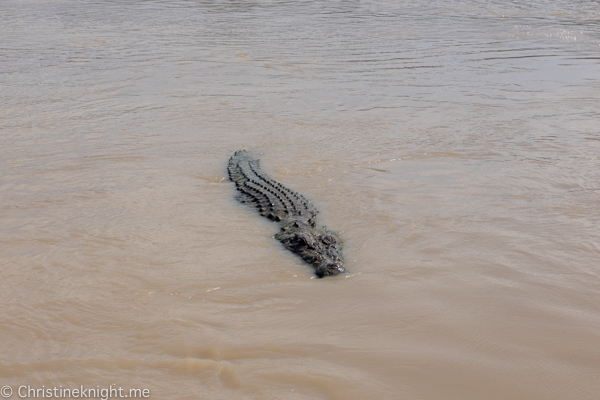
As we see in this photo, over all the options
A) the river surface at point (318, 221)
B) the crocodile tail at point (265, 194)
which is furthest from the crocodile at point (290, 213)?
the river surface at point (318, 221)

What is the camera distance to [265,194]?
6531 mm

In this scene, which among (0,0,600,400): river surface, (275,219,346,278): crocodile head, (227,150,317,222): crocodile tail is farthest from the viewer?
(227,150,317,222): crocodile tail

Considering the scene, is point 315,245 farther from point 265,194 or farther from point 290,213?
point 265,194

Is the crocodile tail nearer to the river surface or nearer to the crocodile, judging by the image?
the crocodile

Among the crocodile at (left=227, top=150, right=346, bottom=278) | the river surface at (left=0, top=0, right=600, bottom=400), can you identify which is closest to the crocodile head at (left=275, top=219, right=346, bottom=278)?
the crocodile at (left=227, top=150, right=346, bottom=278)

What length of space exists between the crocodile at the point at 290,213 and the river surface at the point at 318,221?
0.48 feet

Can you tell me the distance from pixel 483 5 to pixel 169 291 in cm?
2097

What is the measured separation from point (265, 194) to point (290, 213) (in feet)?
2.23

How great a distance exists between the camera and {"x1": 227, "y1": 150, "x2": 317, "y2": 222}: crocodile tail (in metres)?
6.01

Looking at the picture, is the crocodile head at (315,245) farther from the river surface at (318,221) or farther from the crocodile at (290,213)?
the river surface at (318,221)

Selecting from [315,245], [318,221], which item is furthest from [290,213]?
[315,245]

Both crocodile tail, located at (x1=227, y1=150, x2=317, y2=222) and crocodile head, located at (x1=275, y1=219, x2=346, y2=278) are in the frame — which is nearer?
crocodile head, located at (x1=275, y1=219, x2=346, y2=278)

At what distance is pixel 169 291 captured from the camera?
4539 millimetres

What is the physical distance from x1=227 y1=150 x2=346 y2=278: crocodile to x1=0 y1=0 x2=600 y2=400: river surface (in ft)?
0.48
